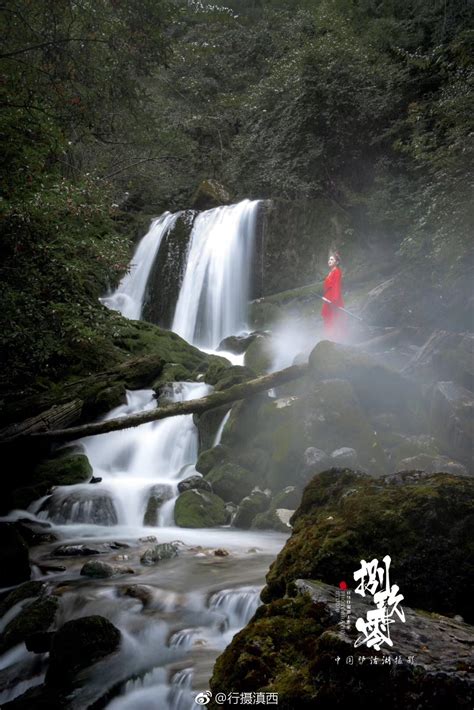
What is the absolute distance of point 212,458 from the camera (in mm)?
9992

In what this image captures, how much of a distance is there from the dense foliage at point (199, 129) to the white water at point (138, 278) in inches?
47.8

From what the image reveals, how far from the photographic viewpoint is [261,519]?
26.1 ft

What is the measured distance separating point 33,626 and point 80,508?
4.20 m

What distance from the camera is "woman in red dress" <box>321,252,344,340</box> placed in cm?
1157

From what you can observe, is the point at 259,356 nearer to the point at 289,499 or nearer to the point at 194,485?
the point at 194,485

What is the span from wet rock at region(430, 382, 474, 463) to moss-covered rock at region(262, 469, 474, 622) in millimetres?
5303

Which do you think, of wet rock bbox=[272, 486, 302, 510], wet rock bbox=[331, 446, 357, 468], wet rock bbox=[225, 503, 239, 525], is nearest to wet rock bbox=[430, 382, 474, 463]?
wet rock bbox=[331, 446, 357, 468]

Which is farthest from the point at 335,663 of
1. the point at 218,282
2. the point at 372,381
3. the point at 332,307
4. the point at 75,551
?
the point at 218,282

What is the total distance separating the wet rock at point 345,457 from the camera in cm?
840

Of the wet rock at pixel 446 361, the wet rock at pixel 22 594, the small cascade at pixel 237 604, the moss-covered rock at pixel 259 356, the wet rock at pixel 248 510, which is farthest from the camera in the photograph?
the moss-covered rock at pixel 259 356

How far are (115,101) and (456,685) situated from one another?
763 centimetres

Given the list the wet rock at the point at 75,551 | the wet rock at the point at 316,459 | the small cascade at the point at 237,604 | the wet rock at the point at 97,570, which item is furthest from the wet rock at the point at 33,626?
the wet rock at the point at 316,459

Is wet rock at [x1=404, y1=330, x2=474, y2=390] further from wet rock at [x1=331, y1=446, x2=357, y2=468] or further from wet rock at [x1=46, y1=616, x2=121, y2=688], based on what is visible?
wet rock at [x1=46, y1=616, x2=121, y2=688]

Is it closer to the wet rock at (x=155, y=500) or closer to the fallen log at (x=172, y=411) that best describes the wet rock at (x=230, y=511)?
the wet rock at (x=155, y=500)
